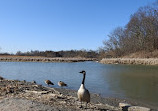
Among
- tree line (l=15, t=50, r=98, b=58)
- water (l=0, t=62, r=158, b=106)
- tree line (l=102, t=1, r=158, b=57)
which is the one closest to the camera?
water (l=0, t=62, r=158, b=106)

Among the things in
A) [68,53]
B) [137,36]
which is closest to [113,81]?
[137,36]

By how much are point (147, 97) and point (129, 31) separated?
54446 mm

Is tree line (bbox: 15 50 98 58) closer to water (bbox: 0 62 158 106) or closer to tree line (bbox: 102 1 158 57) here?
tree line (bbox: 102 1 158 57)

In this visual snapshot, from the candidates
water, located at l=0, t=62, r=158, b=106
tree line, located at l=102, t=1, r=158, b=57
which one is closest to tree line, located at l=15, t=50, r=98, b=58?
tree line, located at l=102, t=1, r=158, b=57

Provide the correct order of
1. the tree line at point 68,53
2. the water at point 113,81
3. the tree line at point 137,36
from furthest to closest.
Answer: the tree line at point 68,53
the tree line at point 137,36
the water at point 113,81

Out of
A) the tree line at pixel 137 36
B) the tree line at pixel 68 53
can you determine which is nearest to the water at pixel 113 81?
the tree line at pixel 137 36

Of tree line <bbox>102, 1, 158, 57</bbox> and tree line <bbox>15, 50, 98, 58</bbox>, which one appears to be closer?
tree line <bbox>102, 1, 158, 57</bbox>

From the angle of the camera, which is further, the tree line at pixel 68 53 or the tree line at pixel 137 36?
the tree line at pixel 68 53

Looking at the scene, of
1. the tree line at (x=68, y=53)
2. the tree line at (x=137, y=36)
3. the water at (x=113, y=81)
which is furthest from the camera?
the tree line at (x=68, y=53)

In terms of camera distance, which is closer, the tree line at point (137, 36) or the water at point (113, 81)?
the water at point (113, 81)

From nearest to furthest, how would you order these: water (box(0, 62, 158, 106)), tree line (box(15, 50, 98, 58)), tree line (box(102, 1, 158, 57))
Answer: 1. water (box(0, 62, 158, 106))
2. tree line (box(102, 1, 158, 57))
3. tree line (box(15, 50, 98, 58))

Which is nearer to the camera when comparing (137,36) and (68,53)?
(137,36)

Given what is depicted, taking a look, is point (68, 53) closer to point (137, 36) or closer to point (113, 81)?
→ point (137, 36)

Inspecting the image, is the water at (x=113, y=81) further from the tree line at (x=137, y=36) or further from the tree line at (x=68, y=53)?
the tree line at (x=68, y=53)
